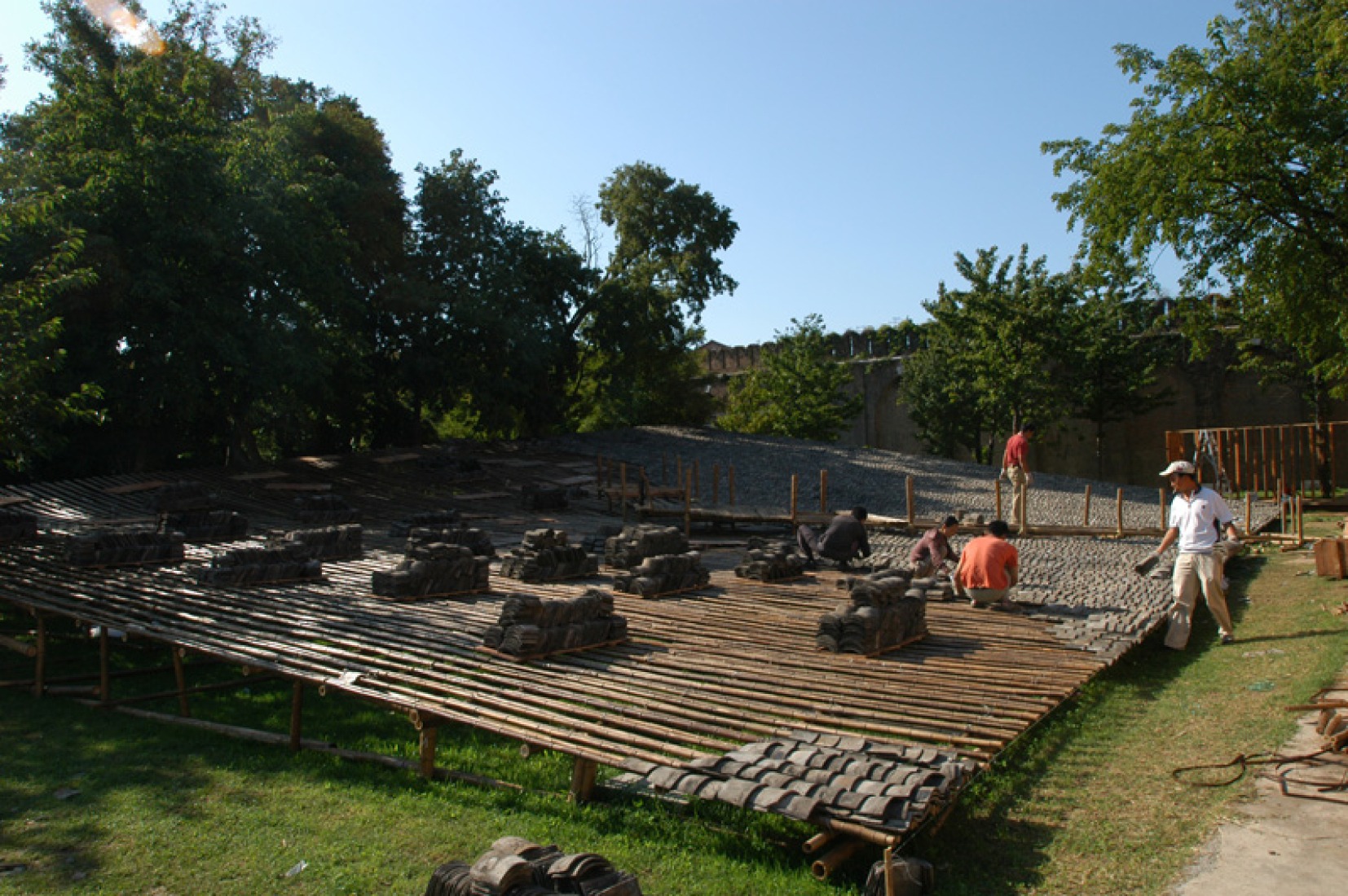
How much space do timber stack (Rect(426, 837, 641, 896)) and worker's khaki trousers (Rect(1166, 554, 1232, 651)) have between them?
884 cm

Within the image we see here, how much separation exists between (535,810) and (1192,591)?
8.32 m

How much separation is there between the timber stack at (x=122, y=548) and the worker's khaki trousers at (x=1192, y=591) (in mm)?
14252

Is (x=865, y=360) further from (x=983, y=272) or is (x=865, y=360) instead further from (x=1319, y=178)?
(x=1319, y=178)

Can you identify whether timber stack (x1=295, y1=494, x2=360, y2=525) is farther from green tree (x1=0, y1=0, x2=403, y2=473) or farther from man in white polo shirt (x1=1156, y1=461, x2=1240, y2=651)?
man in white polo shirt (x1=1156, y1=461, x2=1240, y2=651)

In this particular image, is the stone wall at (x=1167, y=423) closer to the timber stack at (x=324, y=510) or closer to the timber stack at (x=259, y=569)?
the timber stack at (x=324, y=510)

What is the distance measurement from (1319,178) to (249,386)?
23320mm

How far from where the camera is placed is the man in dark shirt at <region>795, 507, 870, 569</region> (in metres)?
16.7

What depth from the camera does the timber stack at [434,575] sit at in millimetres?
13219

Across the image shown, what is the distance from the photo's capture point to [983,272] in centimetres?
3700

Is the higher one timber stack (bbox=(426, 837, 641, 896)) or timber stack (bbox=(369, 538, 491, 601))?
timber stack (bbox=(369, 538, 491, 601))

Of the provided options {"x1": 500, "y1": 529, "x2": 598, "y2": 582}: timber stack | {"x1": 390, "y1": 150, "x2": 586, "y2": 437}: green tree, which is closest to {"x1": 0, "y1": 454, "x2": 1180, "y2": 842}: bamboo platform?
{"x1": 500, "y1": 529, "x2": 598, "y2": 582}: timber stack

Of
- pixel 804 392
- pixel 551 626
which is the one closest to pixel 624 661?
pixel 551 626

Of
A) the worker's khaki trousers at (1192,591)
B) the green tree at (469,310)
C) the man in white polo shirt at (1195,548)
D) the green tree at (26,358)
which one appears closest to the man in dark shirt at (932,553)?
the man in white polo shirt at (1195,548)

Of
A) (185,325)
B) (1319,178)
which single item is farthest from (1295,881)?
(185,325)
